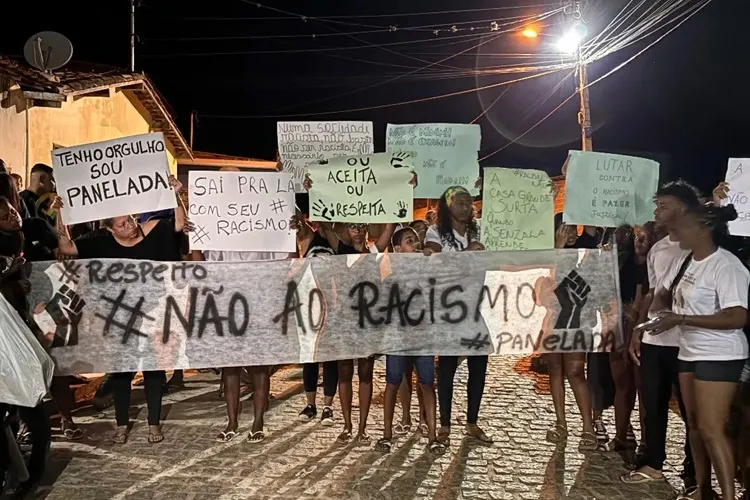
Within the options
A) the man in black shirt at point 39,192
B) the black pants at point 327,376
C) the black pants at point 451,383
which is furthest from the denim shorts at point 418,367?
the man in black shirt at point 39,192

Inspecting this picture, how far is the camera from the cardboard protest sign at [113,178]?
4.86 metres

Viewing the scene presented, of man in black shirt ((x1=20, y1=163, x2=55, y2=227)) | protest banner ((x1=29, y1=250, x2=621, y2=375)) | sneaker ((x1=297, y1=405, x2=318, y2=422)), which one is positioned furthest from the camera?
sneaker ((x1=297, y1=405, x2=318, y2=422))

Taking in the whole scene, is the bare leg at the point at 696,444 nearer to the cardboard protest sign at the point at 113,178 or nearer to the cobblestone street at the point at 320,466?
the cobblestone street at the point at 320,466

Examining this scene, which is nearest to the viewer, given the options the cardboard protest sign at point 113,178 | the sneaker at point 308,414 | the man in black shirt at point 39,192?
the cardboard protest sign at point 113,178

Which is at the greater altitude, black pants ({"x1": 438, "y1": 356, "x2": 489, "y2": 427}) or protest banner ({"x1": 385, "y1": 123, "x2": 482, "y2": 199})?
protest banner ({"x1": 385, "y1": 123, "x2": 482, "y2": 199})

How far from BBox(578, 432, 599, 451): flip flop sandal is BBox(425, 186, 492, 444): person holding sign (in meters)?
0.75

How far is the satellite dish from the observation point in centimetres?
810

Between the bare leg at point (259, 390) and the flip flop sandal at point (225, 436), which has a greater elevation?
the bare leg at point (259, 390)

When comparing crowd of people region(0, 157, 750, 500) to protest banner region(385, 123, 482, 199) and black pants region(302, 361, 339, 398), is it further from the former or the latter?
protest banner region(385, 123, 482, 199)

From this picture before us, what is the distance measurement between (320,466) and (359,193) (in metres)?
2.18

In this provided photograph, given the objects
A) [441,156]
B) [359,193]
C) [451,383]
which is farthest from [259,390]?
[441,156]

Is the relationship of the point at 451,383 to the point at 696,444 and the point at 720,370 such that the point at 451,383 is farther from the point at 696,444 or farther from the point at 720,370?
the point at 720,370

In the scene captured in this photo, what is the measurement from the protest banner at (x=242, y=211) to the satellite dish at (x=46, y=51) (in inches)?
174

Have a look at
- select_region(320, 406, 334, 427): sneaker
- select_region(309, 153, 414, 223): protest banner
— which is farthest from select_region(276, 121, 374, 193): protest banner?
select_region(320, 406, 334, 427): sneaker
